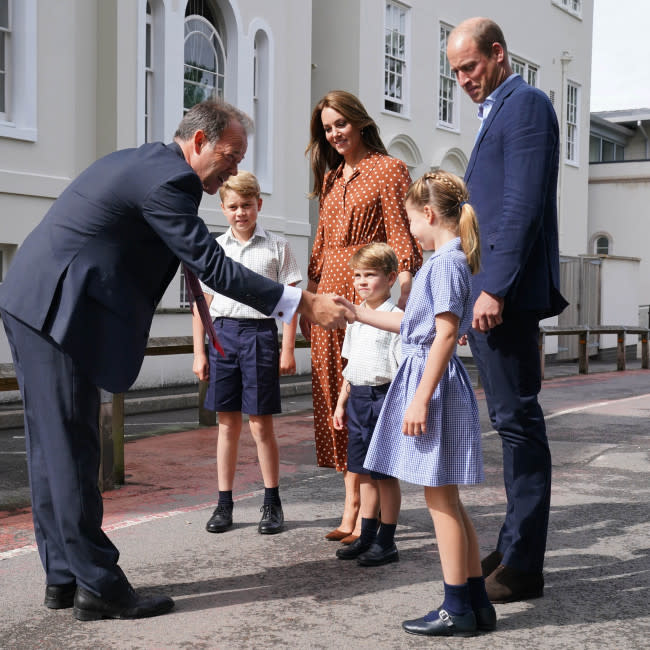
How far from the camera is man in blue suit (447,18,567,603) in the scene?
3746 millimetres

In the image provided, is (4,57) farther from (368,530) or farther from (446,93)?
(446,93)

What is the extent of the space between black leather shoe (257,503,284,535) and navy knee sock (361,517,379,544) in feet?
1.88

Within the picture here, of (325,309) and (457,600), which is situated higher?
(325,309)

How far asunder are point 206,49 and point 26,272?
11.2m

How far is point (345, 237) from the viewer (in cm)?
478

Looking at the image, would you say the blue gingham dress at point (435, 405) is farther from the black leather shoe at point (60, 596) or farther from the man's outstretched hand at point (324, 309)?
the black leather shoe at point (60, 596)

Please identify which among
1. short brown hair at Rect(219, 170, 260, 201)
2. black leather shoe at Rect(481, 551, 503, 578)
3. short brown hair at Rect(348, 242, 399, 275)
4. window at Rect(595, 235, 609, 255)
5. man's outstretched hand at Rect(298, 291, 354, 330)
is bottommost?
black leather shoe at Rect(481, 551, 503, 578)

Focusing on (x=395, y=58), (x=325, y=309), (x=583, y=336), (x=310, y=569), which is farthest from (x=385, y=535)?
(x=395, y=58)

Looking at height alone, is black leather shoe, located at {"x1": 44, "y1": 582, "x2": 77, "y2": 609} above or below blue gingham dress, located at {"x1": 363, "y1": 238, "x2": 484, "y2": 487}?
below

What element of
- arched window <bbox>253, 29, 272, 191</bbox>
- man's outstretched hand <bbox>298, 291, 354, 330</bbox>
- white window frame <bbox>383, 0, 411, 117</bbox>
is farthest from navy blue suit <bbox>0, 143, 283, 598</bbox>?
white window frame <bbox>383, 0, 411, 117</bbox>

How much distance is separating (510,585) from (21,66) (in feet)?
30.6

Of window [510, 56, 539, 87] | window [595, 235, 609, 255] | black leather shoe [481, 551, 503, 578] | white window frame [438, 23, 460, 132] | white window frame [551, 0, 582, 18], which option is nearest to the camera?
black leather shoe [481, 551, 503, 578]

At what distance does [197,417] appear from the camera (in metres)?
9.98

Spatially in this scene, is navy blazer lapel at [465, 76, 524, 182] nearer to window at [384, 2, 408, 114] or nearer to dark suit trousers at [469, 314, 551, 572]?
dark suit trousers at [469, 314, 551, 572]
